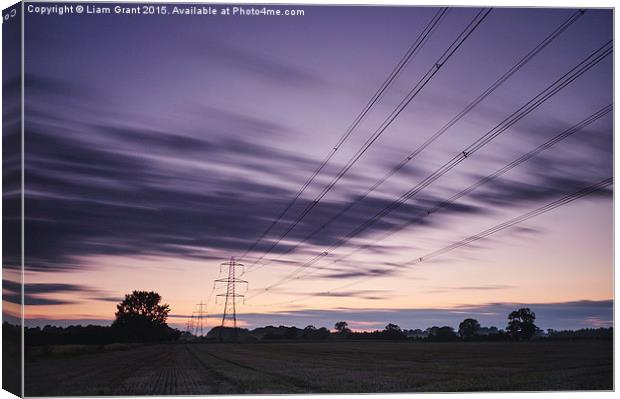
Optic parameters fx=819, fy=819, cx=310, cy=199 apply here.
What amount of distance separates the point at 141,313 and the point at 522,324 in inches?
706

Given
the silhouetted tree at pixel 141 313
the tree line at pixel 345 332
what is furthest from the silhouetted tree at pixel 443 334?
the silhouetted tree at pixel 141 313

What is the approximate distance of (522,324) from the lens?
29.3 m

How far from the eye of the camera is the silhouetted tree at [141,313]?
25656 millimetres

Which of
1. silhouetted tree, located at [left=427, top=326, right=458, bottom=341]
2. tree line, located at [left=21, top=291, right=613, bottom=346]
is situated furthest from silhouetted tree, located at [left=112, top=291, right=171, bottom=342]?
silhouetted tree, located at [left=427, top=326, right=458, bottom=341]

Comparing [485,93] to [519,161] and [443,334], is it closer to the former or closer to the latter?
[519,161]

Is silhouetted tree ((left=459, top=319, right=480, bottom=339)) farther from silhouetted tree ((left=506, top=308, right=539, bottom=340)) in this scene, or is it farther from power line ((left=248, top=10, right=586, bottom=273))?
power line ((left=248, top=10, right=586, bottom=273))

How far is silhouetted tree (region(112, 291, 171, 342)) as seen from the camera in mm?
25656

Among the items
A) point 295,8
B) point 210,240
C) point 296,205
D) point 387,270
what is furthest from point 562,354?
point 295,8

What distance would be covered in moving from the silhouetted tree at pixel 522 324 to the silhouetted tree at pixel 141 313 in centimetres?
1135

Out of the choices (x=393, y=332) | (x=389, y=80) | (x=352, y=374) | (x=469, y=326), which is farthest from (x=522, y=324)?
(x=389, y=80)

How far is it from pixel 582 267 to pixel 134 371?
1512cm

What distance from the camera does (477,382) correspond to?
25.6m

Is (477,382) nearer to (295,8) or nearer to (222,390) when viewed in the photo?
(222,390)

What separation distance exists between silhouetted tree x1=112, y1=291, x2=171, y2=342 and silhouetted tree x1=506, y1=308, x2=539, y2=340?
37.2ft
